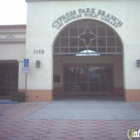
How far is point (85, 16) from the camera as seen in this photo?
46.6ft

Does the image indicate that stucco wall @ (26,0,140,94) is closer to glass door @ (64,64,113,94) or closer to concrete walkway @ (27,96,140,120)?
concrete walkway @ (27,96,140,120)

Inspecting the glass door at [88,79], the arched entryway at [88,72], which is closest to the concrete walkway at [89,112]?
the arched entryway at [88,72]

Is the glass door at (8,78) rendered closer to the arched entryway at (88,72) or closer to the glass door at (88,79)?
the arched entryway at (88,72)

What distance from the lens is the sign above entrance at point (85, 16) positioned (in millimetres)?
14070

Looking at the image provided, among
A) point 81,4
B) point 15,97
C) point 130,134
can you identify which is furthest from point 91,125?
point 81,4

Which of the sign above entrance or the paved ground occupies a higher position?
the sign above entrance

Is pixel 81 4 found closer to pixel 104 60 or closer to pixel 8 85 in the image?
pixel 104 60

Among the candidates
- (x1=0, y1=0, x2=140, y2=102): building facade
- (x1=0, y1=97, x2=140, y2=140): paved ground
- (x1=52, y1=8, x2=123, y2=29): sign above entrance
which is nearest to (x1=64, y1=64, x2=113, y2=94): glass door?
(x1=0, y1=0, x2=140, y2=102): building facade

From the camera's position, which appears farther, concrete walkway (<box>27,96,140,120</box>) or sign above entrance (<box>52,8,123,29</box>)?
sign above entrance (<box>52,8,123,29</box>)

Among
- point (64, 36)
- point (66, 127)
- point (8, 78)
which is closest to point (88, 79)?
point (64, 36)

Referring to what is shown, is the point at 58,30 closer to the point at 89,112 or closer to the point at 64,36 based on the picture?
the point at 64,36

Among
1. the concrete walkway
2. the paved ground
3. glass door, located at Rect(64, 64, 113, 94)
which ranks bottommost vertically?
the paved ground

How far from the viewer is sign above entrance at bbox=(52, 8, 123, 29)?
14070 mm

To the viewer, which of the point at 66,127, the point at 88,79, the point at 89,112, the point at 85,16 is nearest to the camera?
the point at 66,127
